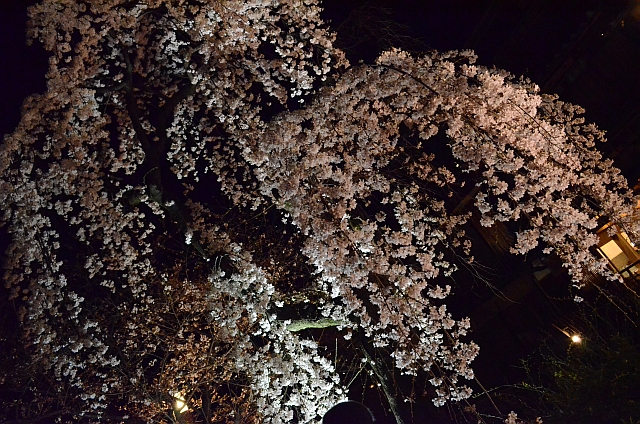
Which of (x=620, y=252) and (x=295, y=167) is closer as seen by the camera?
(x=295, y=167)

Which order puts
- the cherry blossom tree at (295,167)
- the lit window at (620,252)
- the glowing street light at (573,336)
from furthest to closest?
the lit window at (620,252), the glowing street light at (573,336), the cherry blossom tree at (295,167)

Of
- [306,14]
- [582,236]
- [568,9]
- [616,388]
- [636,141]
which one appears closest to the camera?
[582,236]

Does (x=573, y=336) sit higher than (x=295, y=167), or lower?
lower

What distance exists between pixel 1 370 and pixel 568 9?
16.0 meters

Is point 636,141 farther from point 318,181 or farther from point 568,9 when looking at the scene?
point 318,181

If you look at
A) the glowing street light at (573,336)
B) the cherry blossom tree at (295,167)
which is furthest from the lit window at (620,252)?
the cherry blossom tree at (295,167)

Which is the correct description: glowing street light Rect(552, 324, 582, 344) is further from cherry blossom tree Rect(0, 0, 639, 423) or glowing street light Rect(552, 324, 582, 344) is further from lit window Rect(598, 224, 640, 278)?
cherry blossom tree Rect(0, 0, 639, 423)

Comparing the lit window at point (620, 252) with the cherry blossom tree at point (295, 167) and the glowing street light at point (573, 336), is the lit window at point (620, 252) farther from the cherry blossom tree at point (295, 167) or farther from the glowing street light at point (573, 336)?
the cherry blossom tree at point (295, 167)

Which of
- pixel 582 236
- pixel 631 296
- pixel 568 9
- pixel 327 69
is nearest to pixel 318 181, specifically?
pixel 327 69

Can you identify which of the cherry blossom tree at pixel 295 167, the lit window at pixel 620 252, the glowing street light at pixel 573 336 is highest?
the cherry blossom tree at pixel 295 167

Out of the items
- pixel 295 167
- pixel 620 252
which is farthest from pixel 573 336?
pixel 295 167

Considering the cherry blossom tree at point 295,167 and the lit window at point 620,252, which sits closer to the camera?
the cherry blossom tree at point 295,167

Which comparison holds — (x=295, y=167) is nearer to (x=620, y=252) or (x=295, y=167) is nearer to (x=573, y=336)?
(x=573, y=336)

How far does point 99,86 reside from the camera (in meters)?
6.72
